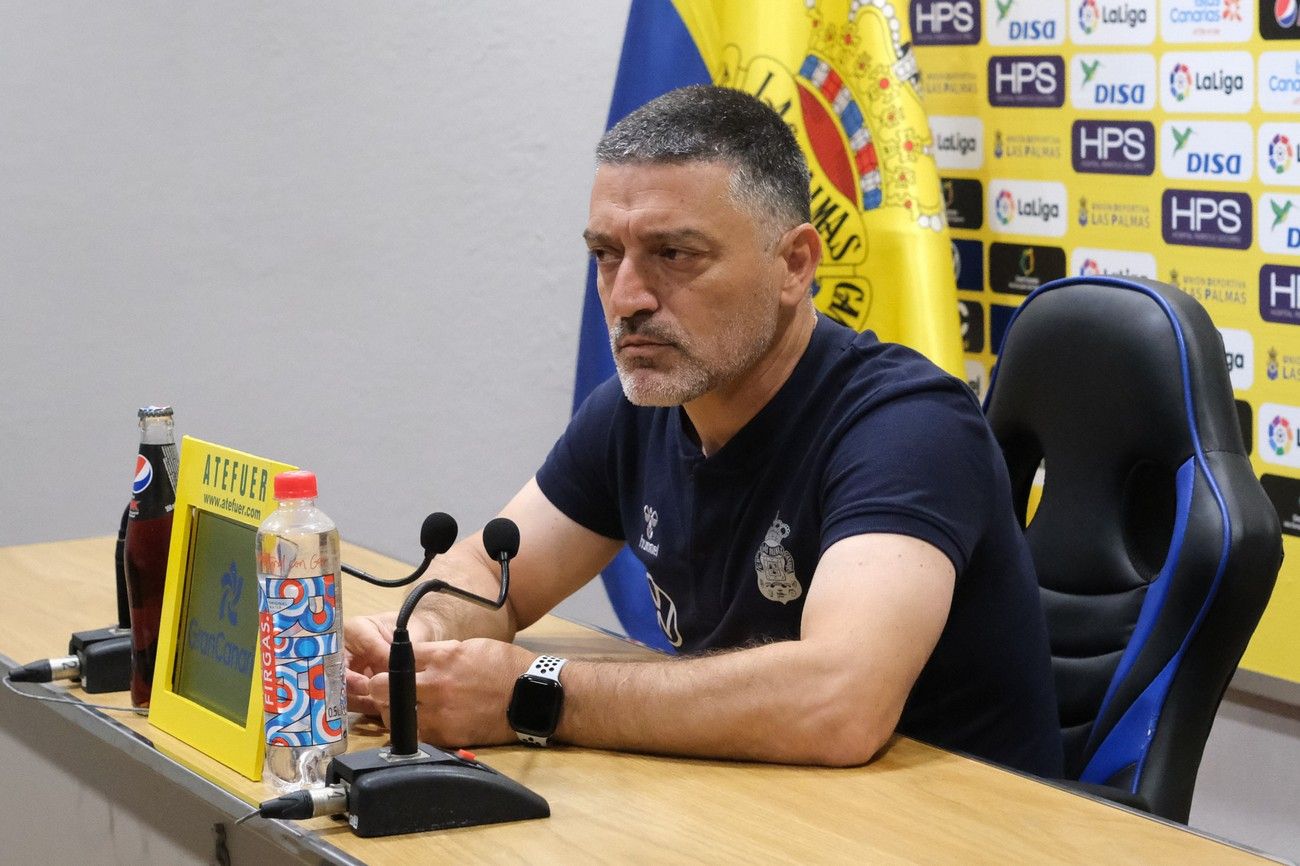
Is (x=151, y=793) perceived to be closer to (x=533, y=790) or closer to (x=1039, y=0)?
(x=533, y=790)

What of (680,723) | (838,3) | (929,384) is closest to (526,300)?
(838,3)

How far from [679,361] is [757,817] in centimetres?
58

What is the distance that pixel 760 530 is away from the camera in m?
1.63

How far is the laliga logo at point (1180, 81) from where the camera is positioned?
2352 mm

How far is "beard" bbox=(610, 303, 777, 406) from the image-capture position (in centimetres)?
162

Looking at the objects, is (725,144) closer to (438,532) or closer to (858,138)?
(438,532)

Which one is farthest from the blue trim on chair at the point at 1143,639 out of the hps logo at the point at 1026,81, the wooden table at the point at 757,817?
the hps logo at the point at 1026,81

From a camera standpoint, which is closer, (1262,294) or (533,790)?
(533,790)

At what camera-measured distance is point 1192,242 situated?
2.38 meters

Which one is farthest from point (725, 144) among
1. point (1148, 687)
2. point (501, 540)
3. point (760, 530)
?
point (1148, 687)

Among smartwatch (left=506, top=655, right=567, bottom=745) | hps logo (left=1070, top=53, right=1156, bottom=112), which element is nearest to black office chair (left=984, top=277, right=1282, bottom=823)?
smartwatch (left=506, top=655, right=567, bottom=745)

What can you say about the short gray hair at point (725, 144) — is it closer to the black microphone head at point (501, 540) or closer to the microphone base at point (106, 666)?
the black microphone head at point (501, 540)

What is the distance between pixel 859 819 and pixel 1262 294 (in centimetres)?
146

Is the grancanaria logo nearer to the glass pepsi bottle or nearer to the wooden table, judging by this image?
the wooden table
